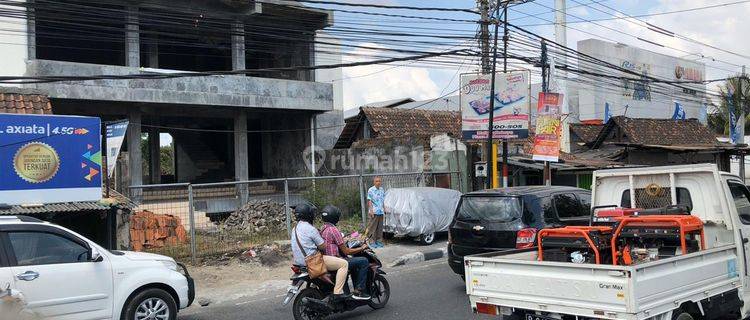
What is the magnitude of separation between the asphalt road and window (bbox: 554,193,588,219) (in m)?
1.91

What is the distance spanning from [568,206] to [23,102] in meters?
11.3

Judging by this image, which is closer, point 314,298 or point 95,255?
point 95,255

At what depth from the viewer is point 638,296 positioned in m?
4.63

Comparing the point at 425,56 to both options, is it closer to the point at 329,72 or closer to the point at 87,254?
the point at 87,254

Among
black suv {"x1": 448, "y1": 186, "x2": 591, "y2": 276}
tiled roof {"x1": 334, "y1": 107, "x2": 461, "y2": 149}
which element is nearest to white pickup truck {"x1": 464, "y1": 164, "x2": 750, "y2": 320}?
black suv {"x1": 448, "y1": 186, "x2": 591, "y2": 276}

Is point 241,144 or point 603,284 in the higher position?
point 241,144

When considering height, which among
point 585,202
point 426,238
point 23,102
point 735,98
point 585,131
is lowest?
point 426,238

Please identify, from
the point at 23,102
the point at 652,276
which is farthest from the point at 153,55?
the point at 652,276

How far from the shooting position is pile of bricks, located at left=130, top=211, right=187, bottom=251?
12977 mm

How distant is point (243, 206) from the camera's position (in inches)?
714

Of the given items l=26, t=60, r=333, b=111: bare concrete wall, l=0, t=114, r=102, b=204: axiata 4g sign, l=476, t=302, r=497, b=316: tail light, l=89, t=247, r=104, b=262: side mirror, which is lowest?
l=476, t=302, r=497, b=316: tail light

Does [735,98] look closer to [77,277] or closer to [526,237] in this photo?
[526,237]

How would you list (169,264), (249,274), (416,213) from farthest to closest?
(416,213)
(249,274)
(169,264)

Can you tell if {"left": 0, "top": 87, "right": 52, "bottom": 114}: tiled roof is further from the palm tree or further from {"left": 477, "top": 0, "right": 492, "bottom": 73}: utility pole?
the palm tree
